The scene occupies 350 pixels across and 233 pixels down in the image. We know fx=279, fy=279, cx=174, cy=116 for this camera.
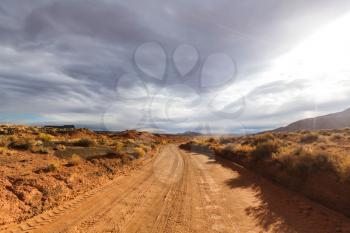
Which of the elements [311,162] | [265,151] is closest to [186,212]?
[311,162]

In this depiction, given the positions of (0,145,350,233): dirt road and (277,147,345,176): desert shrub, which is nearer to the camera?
(0,145,350,233): dirt road

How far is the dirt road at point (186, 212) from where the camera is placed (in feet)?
26.4

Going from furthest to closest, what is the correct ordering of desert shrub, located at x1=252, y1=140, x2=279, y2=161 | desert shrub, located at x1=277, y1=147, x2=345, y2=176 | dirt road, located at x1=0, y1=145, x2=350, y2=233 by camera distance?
desert shrub, located at x1=252, y1=140, x2=279, y2=161, desert shrub, located at x1=277, y1=147, x2=345, y2=176, dirt road, located at x1=0, y1=145, x2=350, y2=233

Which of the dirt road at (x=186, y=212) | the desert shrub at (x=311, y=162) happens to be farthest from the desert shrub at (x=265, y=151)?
the dirt road at (x=186, y=212)

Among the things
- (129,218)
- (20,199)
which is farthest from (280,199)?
(20,199)

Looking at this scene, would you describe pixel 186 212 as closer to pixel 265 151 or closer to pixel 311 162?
pixel 311 162

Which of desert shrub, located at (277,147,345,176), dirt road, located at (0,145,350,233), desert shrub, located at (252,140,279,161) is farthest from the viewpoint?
desert shrub, located at (252,140,279,161)

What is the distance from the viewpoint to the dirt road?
8.05m

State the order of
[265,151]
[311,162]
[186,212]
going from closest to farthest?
[186,212]
[311,162]
[265,151]

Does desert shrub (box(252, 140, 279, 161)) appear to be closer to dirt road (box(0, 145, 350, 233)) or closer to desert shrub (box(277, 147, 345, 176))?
desert shrub (box(277, 147, 345, 176))

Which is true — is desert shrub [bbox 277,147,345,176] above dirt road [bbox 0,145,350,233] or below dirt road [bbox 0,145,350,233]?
above

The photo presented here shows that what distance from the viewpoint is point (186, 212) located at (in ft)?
31.4

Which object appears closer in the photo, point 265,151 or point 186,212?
point 186,212

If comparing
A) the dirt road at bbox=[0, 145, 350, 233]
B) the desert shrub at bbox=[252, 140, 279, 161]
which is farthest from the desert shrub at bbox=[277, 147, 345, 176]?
the desert shrub at bbox=[252, 140, 279, 161]
